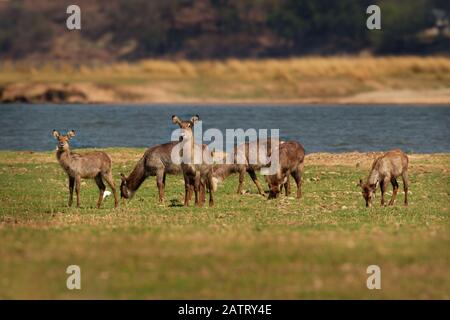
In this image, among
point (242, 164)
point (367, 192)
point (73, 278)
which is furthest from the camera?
point (242, 164)

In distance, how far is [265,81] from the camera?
70.7 meters

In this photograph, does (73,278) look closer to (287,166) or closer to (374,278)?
(374,278)

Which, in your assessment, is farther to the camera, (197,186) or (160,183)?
(160,183)

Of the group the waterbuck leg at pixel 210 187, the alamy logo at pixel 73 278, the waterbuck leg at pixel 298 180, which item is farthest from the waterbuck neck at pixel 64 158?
the alamy logo at pixel 73 278

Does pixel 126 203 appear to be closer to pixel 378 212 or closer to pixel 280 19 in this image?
pixel 378 212

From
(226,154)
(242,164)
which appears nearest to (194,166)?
(242,164)

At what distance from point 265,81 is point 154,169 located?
48.2 metres

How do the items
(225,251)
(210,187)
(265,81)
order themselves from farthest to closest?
(265,81) < (210,187) < (225,251)

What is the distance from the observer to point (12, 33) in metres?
95.8

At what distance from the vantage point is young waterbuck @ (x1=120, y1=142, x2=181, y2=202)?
22609 mm

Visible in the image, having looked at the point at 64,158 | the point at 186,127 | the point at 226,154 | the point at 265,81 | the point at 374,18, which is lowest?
the point at 64,158

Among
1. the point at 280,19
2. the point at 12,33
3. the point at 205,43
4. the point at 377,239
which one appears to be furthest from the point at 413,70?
the point at 377,239

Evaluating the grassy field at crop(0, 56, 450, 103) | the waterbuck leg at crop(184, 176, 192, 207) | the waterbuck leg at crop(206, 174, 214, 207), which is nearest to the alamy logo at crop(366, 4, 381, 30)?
the grassy field at crop(0, 56, 450, 103)

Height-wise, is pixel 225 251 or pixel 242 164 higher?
pixel 242 164
